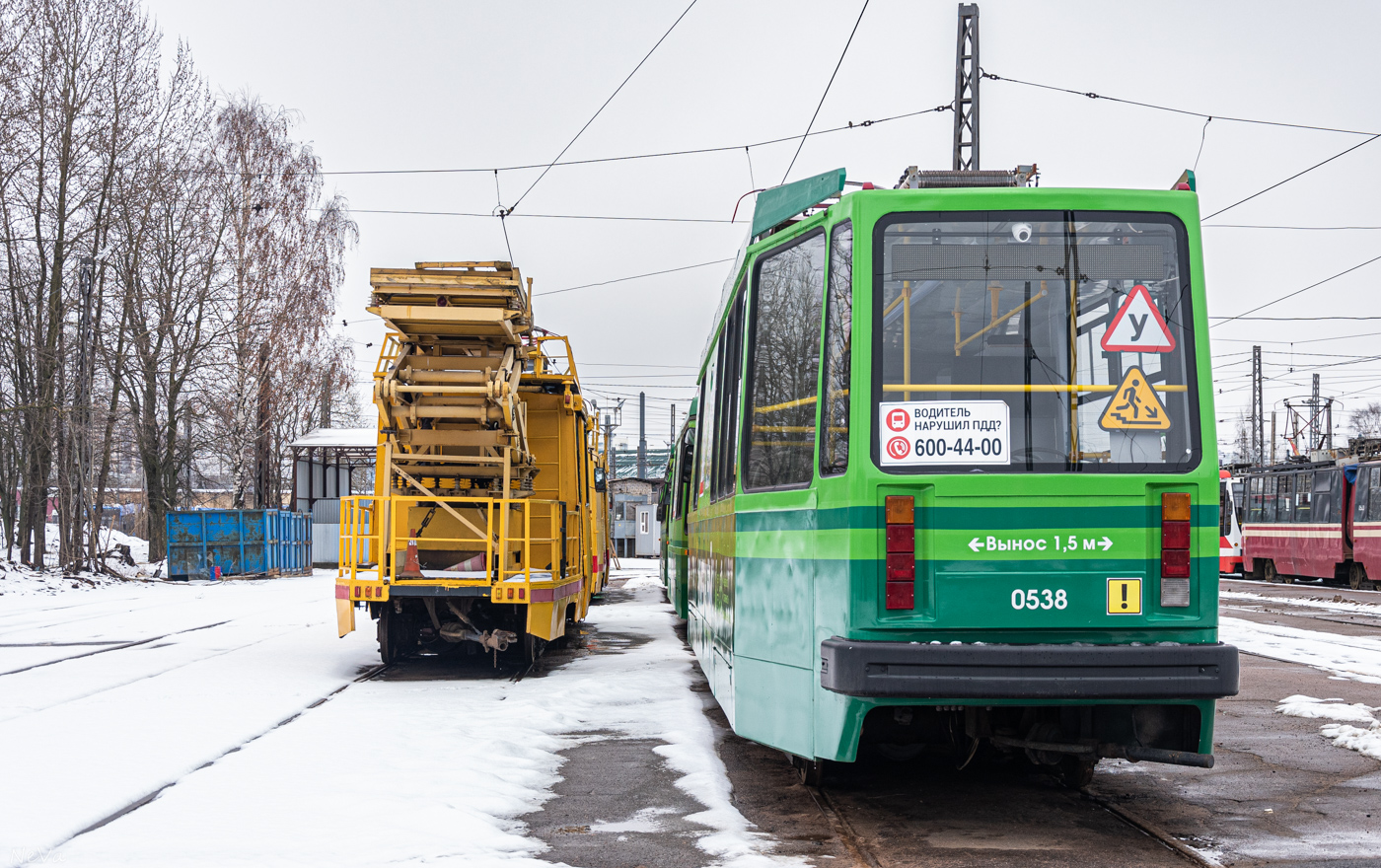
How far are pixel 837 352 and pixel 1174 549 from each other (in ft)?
5.55

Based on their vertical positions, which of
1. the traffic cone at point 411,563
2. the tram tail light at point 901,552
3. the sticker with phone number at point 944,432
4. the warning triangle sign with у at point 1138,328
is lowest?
the traffic cone at point 411,563

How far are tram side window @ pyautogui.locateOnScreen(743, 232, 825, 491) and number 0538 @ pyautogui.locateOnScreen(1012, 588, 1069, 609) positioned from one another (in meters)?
1.08

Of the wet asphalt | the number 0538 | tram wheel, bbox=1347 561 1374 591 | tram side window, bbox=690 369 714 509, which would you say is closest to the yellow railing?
tram side window, bbox=690 369 714 509

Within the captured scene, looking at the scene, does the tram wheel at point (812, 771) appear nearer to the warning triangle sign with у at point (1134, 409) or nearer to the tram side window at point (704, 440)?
the tram side window at point (704, 440)

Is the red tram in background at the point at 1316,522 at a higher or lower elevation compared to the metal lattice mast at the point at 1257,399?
lower

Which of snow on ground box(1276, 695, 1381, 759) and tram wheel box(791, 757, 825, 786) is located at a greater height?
tram wheel box(791, 757, 825, 786)

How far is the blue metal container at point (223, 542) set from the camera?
2828cm

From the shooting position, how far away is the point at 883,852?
4984mm

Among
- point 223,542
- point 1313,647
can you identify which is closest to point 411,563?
point 1313,647

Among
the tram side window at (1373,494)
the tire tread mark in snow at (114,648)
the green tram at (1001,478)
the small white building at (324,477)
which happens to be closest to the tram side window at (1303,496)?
Result: the tram side window at (1373,494)

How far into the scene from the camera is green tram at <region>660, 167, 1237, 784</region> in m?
4.92

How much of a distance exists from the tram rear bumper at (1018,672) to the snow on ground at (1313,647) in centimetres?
718

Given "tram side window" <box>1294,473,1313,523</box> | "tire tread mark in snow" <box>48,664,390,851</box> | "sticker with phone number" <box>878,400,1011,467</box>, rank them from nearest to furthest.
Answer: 1. "sticker with phone number" <box>878,400,1011,467</box>
2. "tire tread mark in snow" <box>48,664,390,851</box>
3. "tram side window" <box>1294,473,1313,523</box>

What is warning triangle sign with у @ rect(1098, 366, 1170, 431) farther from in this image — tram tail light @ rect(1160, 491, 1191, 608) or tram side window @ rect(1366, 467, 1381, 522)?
tram side window @ rect(1366, 467, 1381, 522)
